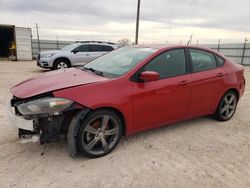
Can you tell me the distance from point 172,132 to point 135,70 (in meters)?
1.40

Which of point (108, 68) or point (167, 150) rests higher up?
point (108, 68)

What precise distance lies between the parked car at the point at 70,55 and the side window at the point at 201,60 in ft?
23.6

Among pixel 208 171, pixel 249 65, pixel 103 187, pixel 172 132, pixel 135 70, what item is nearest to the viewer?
pixel 103 187

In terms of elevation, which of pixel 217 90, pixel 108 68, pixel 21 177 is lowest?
pixel 21 177

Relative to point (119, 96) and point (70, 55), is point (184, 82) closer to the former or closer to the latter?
point (119, 96)

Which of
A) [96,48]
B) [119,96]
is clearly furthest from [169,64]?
[96,48]

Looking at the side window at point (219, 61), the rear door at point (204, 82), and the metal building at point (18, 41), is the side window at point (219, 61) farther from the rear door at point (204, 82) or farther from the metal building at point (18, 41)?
the metal building at point (18, 41)

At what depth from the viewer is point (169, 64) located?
3477 millimetres

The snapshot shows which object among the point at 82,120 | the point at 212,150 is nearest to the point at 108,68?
the point at 82,120

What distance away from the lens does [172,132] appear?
3793mm

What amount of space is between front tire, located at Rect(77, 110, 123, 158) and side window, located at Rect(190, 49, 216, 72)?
1.73 metres

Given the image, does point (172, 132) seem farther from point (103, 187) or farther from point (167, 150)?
point (103, 187)

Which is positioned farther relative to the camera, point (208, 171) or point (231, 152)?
point (231, 152)

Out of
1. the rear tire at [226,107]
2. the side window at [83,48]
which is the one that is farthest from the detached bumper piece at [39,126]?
the side window at [83,48]
